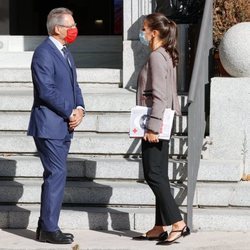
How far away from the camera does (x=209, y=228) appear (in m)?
8.85

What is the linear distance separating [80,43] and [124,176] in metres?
4.44

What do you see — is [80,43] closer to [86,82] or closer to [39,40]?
[39,40]

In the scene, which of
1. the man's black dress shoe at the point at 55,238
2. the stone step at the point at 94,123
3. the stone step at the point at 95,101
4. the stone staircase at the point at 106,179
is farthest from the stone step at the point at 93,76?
the man's black dress shoe at the point at 55,238

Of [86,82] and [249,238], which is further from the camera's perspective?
[86,82]

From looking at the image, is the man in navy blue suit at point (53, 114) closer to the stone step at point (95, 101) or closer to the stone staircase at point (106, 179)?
the stone staircase at point (106, 179)

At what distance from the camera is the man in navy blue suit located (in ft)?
27.3

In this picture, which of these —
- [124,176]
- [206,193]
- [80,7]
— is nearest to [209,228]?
[206,193]

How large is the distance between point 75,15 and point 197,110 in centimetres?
902

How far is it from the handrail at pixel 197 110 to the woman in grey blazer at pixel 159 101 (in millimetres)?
288

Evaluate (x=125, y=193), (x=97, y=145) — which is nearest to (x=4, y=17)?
(x=97, y=145)

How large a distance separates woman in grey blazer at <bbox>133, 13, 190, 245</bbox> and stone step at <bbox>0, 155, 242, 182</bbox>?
0.91m

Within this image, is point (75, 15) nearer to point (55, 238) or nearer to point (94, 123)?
point (94, 123)

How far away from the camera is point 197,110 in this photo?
8.99 meters

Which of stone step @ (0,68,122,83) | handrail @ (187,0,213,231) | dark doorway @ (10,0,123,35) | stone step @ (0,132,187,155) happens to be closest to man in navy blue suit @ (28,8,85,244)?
handrail @ (187,0,213,231)
